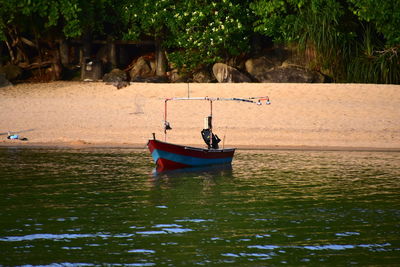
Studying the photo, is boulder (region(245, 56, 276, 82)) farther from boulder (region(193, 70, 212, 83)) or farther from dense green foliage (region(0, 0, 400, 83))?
boulder (region(193, 70, 212, 83))

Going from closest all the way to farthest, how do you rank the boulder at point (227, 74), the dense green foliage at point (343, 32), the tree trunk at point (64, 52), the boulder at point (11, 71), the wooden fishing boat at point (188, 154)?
the wooden fishing boat at point (188, 154), the dense green foliage at point (343, 32), the boulder at point (227, 74), the boulder at point (11, 71), the tree trunk at point (64, 52)

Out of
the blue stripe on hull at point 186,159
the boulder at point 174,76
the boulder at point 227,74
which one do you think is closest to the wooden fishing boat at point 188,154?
the blue stripe on hull at point 186,159

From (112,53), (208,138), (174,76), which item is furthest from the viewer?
(112,53)

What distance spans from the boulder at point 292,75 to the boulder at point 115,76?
6933 millimetres

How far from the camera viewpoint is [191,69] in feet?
129

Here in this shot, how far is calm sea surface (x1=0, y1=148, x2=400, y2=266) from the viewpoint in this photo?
42.2 feet

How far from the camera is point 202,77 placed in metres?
38.8

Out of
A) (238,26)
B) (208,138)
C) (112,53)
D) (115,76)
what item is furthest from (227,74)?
(208,138)

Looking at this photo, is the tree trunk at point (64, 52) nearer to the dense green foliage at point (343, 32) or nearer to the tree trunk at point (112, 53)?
the tree trunk at point (112, 53)

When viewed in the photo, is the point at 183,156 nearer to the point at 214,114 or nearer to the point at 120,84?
the point at 214,114

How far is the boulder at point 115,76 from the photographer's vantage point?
37.8 metres

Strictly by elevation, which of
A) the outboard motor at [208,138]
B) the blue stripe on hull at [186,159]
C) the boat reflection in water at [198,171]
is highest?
the outboard motor at [208,138]

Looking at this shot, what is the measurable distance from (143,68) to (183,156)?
16.9 meters

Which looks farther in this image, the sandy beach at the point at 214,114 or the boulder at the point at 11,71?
the boulder at the point at 11,71
